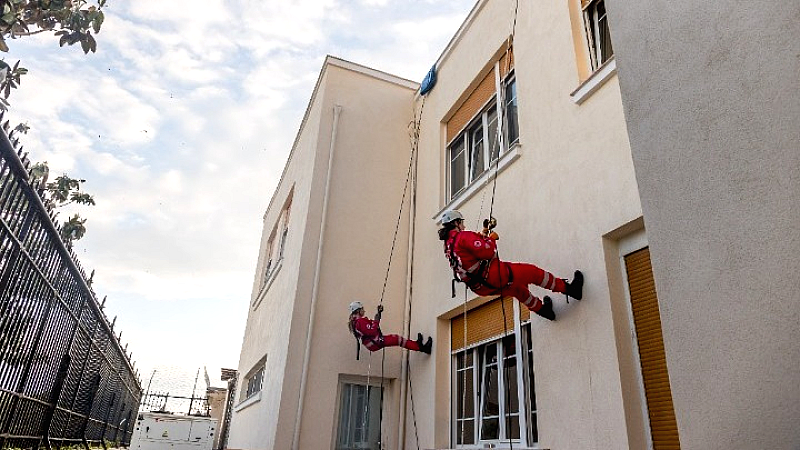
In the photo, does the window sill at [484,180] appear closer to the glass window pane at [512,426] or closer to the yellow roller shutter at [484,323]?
the yellow roller shutter at [484,323]

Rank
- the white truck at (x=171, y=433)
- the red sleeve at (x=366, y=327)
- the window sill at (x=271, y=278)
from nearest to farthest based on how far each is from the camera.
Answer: the red sleeve at (x=366, y=327), the window sill at (x=271, y=278), the white truck at (x=171, y=433)

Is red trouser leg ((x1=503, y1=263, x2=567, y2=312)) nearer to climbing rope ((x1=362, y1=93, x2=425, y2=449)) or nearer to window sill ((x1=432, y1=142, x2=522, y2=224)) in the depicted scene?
window sill ((x1=432, y1=142, x2=522, y2=224))

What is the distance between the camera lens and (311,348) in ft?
24.1

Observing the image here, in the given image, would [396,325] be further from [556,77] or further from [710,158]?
[710,158]

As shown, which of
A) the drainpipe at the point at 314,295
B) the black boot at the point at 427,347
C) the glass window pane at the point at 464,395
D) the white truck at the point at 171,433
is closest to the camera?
the glass window pane at the point at 464,395

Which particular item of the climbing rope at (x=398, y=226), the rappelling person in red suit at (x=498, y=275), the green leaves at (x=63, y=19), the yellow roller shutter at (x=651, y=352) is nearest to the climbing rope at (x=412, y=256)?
the climbing rope at (x=398, y=226)

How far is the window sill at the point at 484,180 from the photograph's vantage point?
5637 millimetres

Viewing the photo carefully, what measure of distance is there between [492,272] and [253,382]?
8.60m

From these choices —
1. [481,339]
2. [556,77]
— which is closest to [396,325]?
[481,339]

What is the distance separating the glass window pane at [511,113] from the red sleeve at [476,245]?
6.17 feet

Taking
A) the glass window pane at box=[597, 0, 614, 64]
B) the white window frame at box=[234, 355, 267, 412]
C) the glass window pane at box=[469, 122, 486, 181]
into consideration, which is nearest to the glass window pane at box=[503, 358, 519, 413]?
the glass window pane at box=[469, 122, 486, 181]

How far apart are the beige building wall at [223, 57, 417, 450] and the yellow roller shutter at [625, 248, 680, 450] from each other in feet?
14.5

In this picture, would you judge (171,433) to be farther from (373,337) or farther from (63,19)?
(63,19)

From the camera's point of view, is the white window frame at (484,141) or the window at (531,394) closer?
the window at (531,394)
